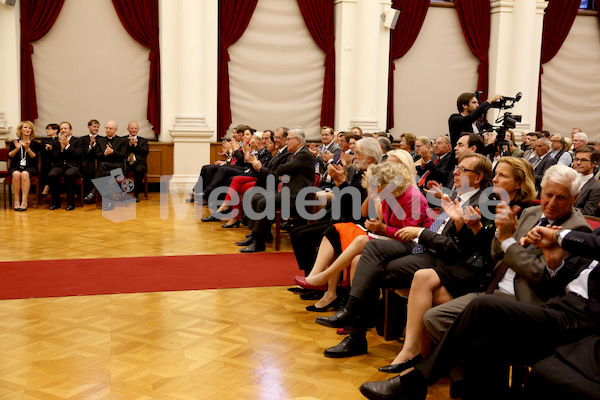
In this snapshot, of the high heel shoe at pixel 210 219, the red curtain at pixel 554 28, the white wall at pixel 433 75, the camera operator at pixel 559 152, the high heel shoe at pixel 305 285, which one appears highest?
the red curtain at pixel 554 28

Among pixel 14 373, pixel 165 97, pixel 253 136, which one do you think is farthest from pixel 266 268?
pixel 165 97

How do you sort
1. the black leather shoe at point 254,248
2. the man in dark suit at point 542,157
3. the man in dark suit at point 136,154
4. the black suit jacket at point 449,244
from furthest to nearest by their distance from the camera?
the man in dark suit at point 136,154
the man in dark suit at point 542,157
the black leather shoe at point 254,248
the black suit jacket at point 449,244

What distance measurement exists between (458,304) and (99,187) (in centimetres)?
736

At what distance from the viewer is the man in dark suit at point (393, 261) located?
3361 millimetres

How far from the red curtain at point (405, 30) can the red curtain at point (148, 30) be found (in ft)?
14.4

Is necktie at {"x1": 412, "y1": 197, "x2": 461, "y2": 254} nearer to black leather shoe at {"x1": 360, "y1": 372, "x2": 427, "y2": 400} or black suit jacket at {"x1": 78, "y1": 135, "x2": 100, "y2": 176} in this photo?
black leather shoe at {"x1": 360, "y1": 372, "x2": 427, "y2": 400}

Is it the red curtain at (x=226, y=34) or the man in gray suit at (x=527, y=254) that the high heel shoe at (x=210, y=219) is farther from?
the man in gray suit at (x=527, y=254)

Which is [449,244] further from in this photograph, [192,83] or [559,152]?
[192,83]

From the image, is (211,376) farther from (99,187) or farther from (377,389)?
(99,187)

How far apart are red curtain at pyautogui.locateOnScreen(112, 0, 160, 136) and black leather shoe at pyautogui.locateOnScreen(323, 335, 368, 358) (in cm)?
781

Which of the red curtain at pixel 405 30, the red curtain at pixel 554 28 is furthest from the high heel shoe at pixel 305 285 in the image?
the red curtain at pixel 554 28

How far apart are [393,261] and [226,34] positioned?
26.5ft

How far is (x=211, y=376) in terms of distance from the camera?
10.1ft

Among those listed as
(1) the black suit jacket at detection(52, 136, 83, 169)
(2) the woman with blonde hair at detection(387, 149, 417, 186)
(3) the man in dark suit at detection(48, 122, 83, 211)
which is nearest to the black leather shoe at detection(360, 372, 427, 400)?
(2) the woman with blonde hair at detection(387, 149, 417, 186)
